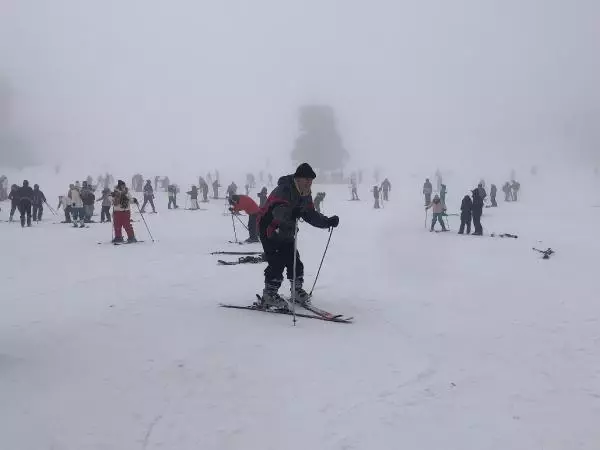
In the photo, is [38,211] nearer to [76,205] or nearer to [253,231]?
[76,205]

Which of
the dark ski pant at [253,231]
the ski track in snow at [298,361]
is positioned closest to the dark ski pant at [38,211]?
the dark ski pant at [253,231]

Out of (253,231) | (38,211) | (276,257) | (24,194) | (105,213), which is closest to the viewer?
(276,257)

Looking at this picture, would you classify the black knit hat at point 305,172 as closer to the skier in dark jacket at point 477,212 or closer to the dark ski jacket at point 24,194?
the skier in dark jacket at point 477,212

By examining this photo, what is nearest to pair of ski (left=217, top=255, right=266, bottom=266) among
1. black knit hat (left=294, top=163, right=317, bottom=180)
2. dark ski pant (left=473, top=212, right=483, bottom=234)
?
black knit hat (left=294, top=163, right=317, bottom=180)

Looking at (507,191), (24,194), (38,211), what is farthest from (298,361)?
(507,191)

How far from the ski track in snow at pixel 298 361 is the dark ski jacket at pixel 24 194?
10862 millimetres

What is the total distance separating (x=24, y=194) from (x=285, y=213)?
17976 millimetres

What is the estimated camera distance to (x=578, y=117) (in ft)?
274

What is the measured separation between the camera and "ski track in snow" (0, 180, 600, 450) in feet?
11.8

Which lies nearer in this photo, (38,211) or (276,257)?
(276,257)

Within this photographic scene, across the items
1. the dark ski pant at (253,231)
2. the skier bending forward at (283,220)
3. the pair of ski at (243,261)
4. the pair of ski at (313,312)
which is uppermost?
the skier bending forward at (283,220)

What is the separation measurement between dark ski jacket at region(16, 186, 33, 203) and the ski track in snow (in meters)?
10.9

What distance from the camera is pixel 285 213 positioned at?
6.52 metres

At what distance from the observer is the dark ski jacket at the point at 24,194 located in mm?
20047
